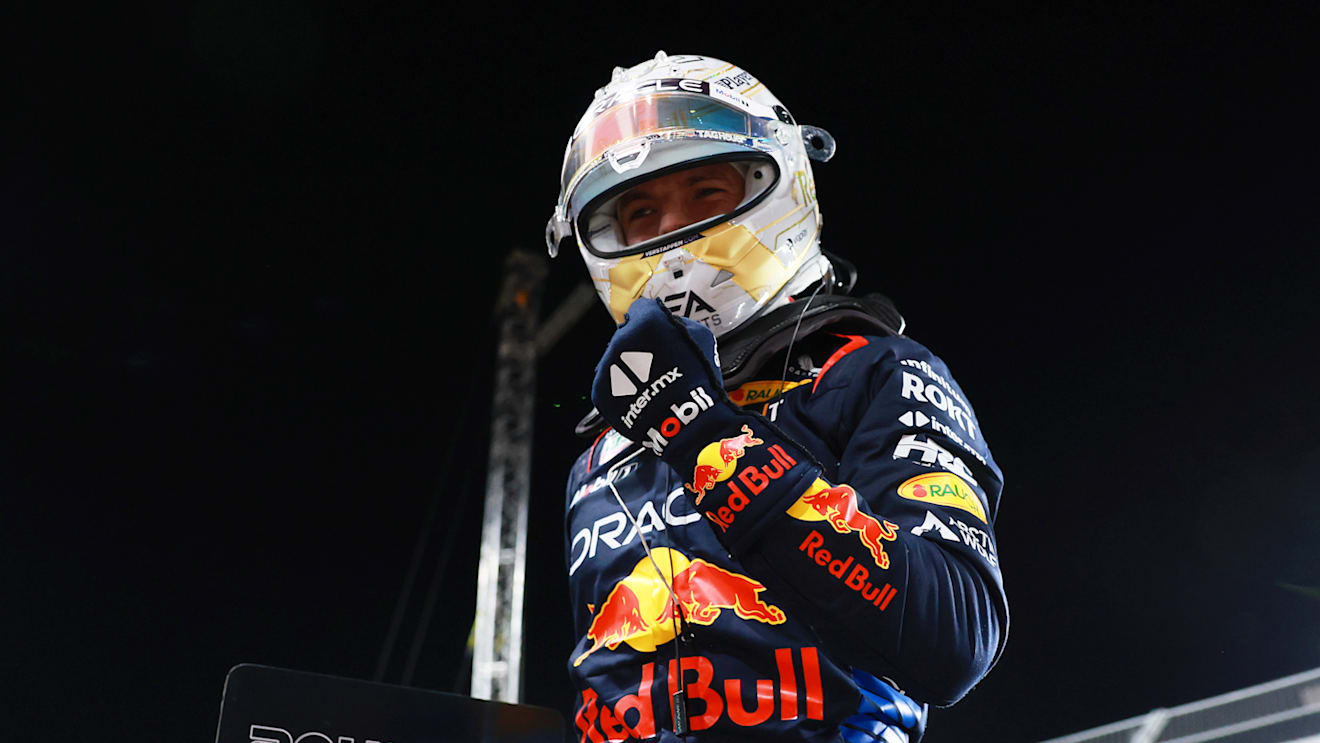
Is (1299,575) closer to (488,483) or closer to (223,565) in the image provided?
(488,483)

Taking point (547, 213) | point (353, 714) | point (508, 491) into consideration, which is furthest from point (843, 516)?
point (508, 491)

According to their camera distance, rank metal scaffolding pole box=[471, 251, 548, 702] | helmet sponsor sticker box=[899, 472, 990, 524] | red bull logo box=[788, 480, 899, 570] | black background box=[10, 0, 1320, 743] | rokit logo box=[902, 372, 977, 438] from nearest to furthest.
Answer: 1. red bull logo box=[788, 480, 899, 570]
2. helmet sponsor sticker box=[899, 472, 990, 524]
3. rokit logo box=[902, 372, 977, 438]
4. black background box=[10, 0, 1320, 743]
5. metal scaffolding pole box=[471, 251, 548, 702]

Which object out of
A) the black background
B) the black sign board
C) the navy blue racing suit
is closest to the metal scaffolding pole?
the black background

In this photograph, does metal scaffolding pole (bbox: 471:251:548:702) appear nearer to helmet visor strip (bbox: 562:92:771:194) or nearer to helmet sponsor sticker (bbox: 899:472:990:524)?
helmet visor strip (bbox: 562:92:771:194)

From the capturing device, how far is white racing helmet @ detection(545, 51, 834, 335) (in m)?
1.51

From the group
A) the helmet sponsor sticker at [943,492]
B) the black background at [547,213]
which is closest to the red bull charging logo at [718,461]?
the helmet sponsor sticker at [943,492]

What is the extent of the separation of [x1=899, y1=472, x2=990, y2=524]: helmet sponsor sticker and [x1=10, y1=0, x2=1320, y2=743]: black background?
458 centimetres

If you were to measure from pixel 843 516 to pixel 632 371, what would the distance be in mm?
277

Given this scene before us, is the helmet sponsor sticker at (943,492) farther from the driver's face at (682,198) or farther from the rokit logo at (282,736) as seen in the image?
the rokit logo at (282,736)

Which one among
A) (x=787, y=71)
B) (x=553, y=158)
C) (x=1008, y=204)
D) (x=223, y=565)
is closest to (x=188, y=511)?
(x=223, y=565)

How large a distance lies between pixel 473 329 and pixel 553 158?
6.86 ft

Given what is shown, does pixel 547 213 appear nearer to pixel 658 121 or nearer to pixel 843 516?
pixel 658 121

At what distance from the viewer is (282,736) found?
130 cm

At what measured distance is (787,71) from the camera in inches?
243
